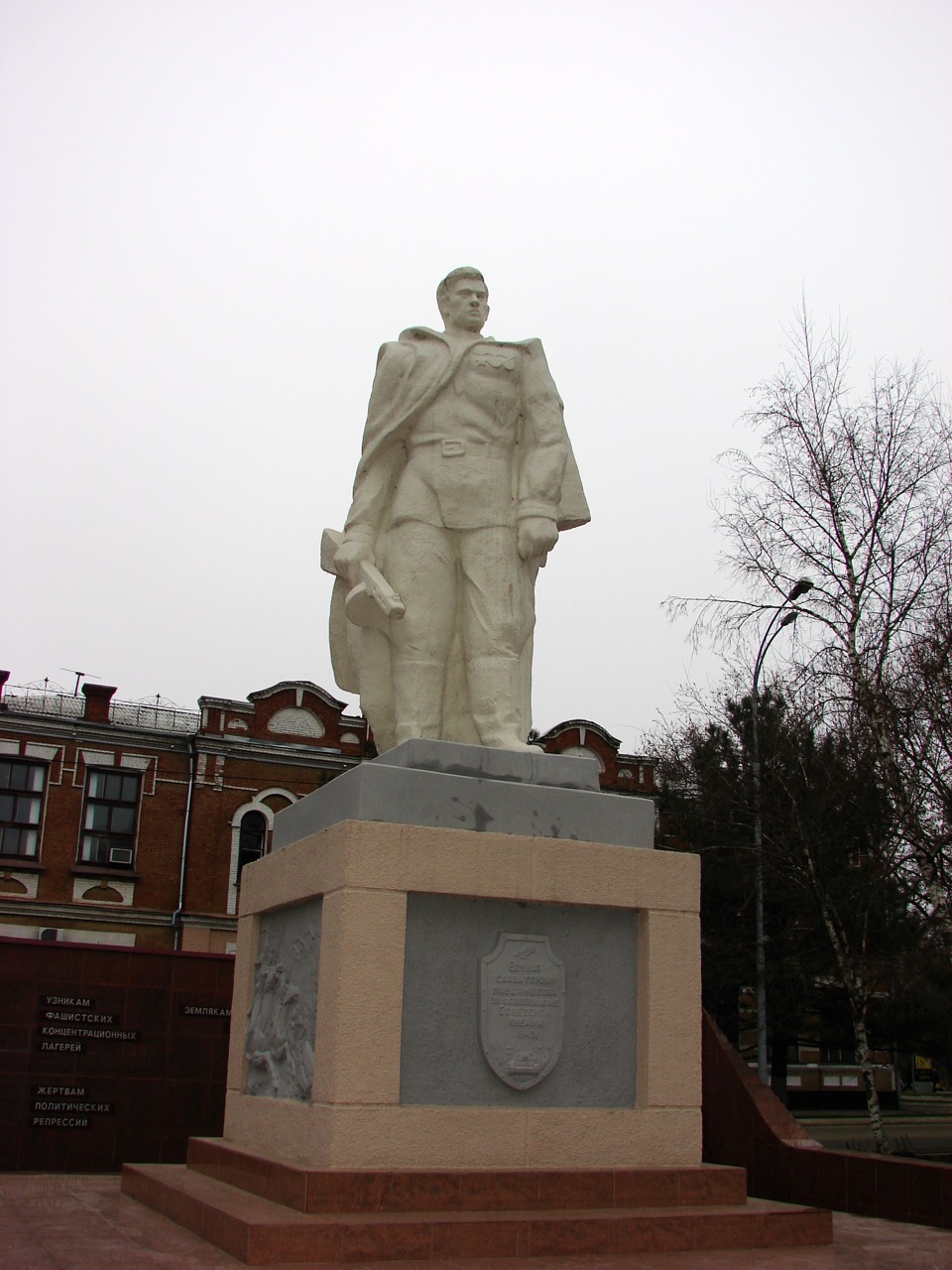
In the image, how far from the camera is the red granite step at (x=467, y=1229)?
4379 mm

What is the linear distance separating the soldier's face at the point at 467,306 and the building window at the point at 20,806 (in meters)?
21.1

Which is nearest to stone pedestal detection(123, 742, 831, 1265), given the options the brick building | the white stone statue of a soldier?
the white stone statue of a soldier

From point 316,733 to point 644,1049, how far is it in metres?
23.6

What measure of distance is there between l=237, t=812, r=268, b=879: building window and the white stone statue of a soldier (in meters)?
21.1

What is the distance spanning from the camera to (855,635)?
15.7 metres

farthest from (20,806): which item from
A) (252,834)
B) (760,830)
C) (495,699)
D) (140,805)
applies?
(495,699)

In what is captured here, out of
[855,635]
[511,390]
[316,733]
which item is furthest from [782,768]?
[316,733]

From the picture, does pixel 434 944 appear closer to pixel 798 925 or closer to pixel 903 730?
pixel 903 730

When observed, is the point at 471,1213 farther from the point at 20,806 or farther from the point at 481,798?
the point at 20,806

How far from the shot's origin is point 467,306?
22.6 ft

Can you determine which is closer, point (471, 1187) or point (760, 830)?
point (471, 1187)

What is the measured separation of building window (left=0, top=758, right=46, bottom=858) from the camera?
24969 millimetres

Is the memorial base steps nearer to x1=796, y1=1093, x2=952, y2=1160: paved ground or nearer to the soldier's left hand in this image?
the soldier's left hand

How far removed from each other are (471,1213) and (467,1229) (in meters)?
0.20
